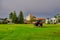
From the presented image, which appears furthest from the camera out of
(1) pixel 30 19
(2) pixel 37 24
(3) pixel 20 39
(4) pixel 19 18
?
(4) pixel 19 18

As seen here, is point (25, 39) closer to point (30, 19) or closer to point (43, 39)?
point (43, 39)

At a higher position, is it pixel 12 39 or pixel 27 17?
pixel 27 17

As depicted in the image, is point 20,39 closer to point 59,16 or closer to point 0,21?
point 0,21

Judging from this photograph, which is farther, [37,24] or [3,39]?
[37,24]

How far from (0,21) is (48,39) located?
117 ft

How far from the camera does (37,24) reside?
1369 inches

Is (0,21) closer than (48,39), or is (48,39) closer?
(48,39)

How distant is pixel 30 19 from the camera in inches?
2096

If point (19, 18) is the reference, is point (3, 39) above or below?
below

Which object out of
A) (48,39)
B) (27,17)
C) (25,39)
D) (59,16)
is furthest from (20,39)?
(59,16)

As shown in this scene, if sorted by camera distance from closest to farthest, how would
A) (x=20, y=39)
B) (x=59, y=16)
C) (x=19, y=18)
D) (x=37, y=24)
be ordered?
(x=20, y=39) → (x=37, y=24) → (x=19, y=18) → (x=59, y=16)

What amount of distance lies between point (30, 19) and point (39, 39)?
37482 mm


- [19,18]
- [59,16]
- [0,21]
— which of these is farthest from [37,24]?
[59,16]

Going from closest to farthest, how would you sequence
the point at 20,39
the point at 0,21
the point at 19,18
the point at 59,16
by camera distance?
the point at 20,39, the point at 0,21, the point at 19,18, the point at 59,16
